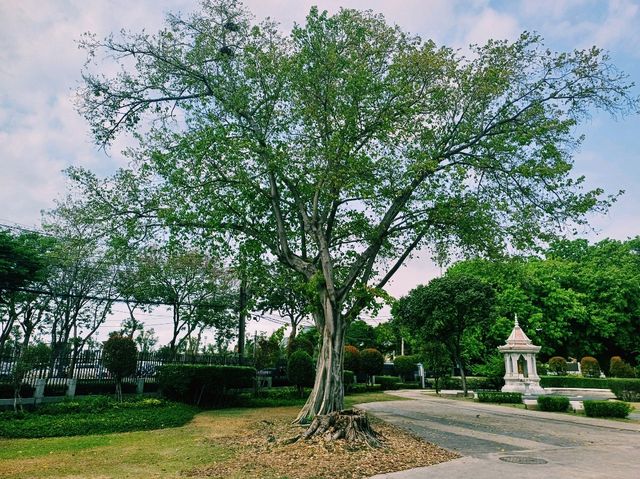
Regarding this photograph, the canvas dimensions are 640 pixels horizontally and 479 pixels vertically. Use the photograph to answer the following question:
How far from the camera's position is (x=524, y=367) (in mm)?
25953

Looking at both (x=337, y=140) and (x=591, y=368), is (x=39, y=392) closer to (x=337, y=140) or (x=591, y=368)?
(x=337, y=140)

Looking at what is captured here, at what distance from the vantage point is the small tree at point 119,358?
15.6m

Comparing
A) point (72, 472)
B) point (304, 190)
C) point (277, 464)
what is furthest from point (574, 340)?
point (72, 472)

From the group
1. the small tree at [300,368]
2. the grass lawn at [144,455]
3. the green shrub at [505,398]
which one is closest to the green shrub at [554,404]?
the green shrub at [505,398]

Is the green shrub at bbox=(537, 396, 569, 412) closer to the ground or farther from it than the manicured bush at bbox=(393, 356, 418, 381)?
closer to the ground

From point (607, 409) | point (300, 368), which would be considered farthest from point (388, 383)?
point (607, 409)

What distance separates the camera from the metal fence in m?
13.7

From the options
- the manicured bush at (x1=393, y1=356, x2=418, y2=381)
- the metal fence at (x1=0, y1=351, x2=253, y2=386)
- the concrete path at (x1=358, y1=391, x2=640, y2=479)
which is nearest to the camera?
the concrete path at (x1=358, y1=391, x2=640, y2=479)

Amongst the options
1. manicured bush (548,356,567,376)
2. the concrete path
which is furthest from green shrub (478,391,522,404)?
manicured bush (548,356,567,376)

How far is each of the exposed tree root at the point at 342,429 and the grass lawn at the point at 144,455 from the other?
60 cm

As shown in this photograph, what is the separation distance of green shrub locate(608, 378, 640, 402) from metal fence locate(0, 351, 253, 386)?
848 inches

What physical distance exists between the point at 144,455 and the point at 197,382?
8521 mm

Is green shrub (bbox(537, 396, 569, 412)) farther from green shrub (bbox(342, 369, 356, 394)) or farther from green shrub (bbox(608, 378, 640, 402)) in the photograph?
green shrub (bbox(342, 369, 356, 394))

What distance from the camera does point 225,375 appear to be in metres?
18.0
